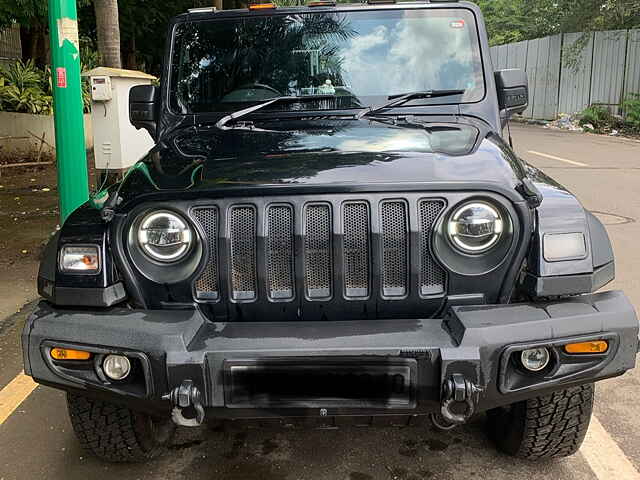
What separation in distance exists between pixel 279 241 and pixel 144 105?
64.1 inches

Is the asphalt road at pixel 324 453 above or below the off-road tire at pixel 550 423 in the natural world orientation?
below

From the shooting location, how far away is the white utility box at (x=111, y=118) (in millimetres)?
7149

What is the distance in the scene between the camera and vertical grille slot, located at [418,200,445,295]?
7.54 ft

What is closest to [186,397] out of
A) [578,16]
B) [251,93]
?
[251,93]

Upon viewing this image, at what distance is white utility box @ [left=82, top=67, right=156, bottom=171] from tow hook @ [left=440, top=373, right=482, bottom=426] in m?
5.99

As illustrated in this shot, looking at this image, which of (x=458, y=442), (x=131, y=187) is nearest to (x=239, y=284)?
(x=131, y=187)

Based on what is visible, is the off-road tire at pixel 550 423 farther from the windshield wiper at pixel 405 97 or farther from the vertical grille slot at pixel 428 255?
the windshield wiper at pixel 405 97

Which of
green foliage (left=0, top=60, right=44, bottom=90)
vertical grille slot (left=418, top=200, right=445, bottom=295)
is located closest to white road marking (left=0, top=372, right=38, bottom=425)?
vertical grille slot (left=418, top=200, right=445, bottom=295)

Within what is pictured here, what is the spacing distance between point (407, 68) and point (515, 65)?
24520 mm

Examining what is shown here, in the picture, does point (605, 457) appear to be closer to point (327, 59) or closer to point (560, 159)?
point (327, 59)

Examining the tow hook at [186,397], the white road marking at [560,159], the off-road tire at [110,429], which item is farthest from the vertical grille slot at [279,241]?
the white road marking at [560,159]

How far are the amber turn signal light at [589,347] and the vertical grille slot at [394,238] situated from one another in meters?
0.58

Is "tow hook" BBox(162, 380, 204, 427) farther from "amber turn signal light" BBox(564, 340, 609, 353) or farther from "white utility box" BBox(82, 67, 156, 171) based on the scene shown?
"white utility box" BBox(82, 67, 156, 171)

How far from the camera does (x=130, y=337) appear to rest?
7.04ft
